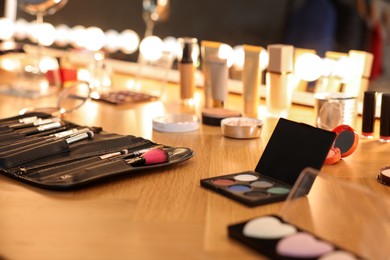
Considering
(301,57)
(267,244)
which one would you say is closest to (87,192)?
(267,244)

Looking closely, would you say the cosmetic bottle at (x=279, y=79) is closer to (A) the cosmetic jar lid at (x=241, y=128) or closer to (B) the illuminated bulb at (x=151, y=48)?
(A) the cosmetic jar lid at (x=241, y=128)

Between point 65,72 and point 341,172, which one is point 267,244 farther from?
point 65,72

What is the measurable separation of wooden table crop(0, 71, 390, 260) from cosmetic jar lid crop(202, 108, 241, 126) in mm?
124

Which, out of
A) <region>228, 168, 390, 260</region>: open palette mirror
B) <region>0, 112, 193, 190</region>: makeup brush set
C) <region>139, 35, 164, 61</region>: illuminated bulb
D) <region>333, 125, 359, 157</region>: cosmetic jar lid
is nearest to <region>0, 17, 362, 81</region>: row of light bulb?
<region>139, 35, 164, 61</region>: illuminated bulb

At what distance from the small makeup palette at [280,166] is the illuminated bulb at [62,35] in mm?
1470

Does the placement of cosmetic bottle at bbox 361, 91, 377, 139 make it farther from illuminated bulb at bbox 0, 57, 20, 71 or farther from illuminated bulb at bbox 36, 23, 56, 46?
illuminated bulb at bbox 36, 23, 56, 46

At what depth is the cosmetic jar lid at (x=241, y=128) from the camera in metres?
1.23

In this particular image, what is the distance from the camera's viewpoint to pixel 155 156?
102cm

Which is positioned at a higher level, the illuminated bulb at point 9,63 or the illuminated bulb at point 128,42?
the illuminated bulb at point 128,42

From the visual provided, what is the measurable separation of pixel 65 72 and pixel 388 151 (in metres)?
1.03

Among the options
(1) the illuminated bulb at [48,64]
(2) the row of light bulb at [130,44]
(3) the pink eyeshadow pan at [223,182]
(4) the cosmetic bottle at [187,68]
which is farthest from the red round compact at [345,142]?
(1) the illuminated bulb at [48,64]

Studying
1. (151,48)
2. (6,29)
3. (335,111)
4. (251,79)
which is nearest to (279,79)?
(251,79)

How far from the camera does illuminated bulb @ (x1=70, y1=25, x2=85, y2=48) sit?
221cm

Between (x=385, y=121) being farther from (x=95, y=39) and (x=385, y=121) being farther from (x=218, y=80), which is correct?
(x=95, y=39)
